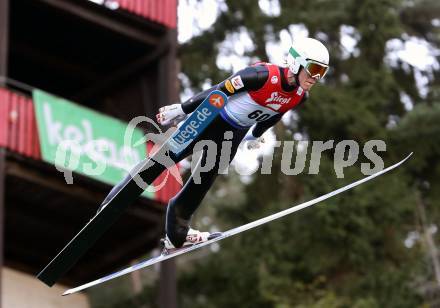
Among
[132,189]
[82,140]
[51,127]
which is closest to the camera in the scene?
[132,189]

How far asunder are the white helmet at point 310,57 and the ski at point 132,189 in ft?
2.41

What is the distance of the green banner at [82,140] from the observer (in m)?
16.0

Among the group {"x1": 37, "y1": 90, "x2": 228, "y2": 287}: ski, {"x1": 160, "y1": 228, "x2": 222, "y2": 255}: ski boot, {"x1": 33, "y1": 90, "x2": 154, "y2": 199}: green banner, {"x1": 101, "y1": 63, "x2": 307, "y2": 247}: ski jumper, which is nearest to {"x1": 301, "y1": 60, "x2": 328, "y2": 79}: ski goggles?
{"x1": 101, "y1": 63, "x2": 307, "y2": 247}: ski jumper

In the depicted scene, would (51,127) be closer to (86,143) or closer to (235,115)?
(86,143)

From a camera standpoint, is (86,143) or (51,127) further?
(86,143)

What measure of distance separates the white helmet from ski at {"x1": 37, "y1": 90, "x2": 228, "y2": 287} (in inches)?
29.0

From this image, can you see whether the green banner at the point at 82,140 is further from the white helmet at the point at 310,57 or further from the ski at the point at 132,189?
the white helmet at the point at 310,57

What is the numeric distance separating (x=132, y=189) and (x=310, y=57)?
2.13 metres

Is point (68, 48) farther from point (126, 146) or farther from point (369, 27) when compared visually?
point (369, 27)

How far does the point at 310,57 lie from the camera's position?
889 cm

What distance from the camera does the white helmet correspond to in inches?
350

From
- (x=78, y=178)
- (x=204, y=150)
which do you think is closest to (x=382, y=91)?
(x=78, y=178)

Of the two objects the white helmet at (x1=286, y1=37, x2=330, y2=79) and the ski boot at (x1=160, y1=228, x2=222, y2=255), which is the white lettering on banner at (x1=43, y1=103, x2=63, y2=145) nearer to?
the ski boot at (x1=160, y1=228, x2=222, y2=255)

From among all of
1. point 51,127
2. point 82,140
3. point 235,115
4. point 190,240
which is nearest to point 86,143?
point 82,140
